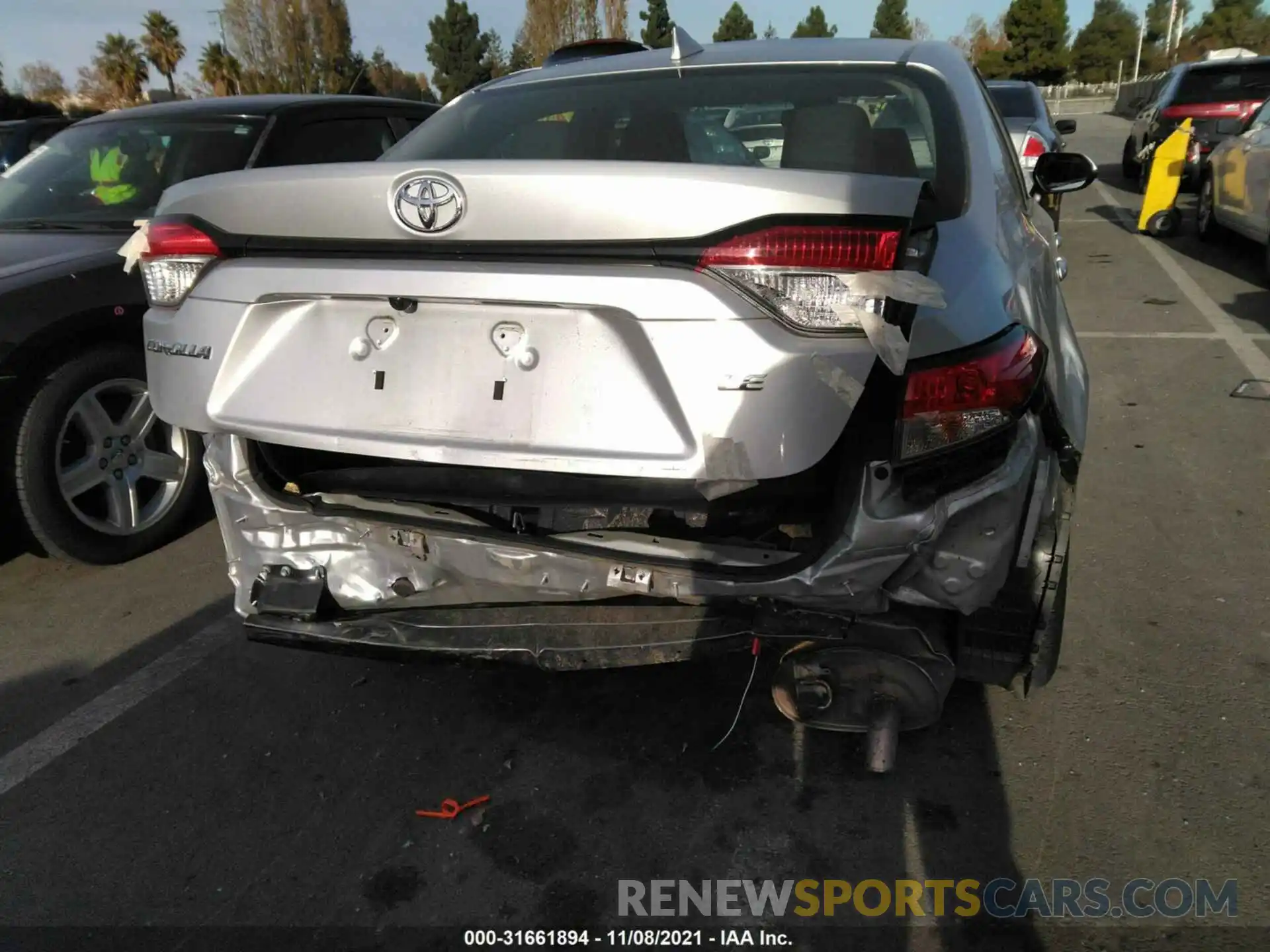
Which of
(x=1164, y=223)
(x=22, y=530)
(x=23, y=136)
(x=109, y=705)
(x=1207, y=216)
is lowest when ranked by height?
(x=1164, y=223)

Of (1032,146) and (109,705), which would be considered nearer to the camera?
(109,705)

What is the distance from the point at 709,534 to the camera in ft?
7.56

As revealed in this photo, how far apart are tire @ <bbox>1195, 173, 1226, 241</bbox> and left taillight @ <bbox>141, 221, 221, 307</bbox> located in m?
10.1

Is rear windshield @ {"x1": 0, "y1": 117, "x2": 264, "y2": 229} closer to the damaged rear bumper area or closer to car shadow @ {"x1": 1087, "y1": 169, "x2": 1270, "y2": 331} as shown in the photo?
the damaged rear bumper area

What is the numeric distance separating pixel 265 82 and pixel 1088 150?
34.8 m

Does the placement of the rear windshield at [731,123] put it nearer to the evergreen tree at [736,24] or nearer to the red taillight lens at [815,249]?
the red taillight lens at [815,249]

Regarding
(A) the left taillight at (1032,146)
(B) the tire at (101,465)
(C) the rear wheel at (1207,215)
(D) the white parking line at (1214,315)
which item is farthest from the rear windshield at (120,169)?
(C) the rear wheel at (1207,215)

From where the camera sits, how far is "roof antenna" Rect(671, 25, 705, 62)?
3.16m

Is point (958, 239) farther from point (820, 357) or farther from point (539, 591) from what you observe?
point (539, 591)

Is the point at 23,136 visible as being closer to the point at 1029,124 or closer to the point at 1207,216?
the point at 1029,124

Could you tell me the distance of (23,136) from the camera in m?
9.84

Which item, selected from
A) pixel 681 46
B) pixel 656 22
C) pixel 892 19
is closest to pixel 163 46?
pixel 656 22

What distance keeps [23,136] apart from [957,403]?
35.9ft

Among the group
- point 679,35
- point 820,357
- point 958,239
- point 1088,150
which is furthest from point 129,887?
point 1088,150
